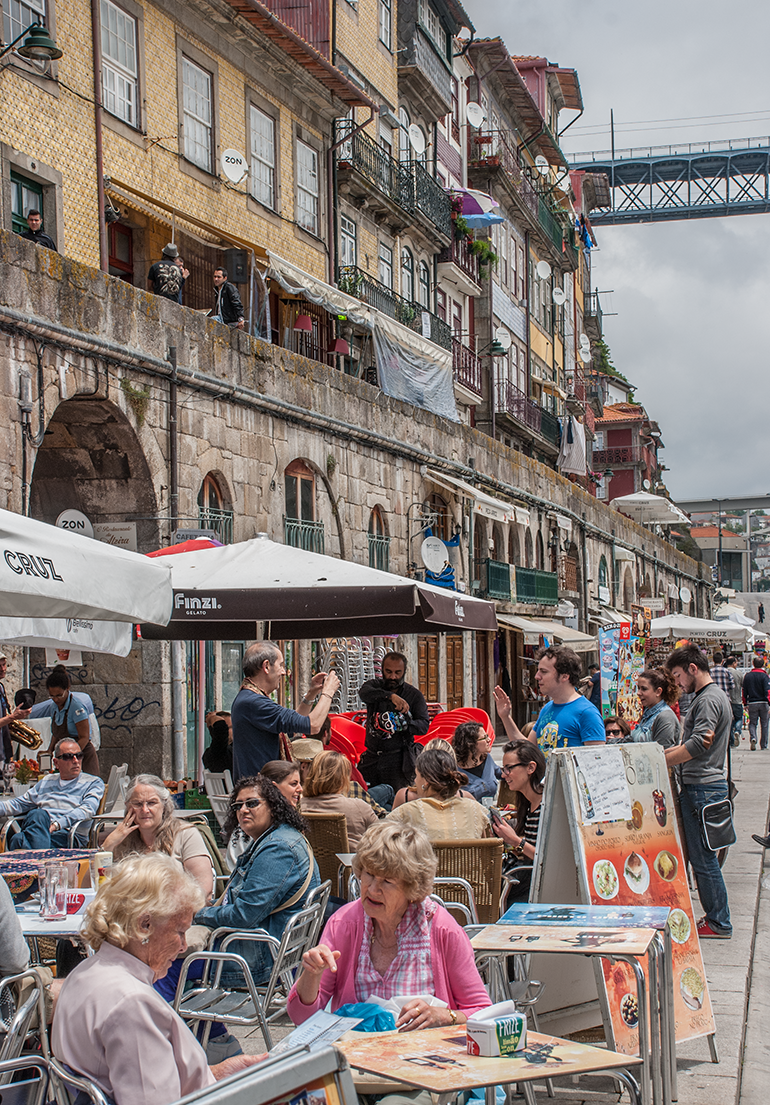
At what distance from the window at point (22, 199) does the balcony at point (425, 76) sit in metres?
15.5

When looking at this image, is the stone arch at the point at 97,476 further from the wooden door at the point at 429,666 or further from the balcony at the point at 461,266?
the balcony at the point at 461,266

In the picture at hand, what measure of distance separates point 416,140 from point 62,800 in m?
22.5

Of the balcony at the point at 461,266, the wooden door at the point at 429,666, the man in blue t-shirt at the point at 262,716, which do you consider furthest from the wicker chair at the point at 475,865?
the balcony at the point at 461,266

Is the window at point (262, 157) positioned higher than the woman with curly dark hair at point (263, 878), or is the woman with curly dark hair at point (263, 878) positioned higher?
the window at point (262, 157)

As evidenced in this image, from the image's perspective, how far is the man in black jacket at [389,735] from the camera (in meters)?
10.1

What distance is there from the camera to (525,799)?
6434 mm

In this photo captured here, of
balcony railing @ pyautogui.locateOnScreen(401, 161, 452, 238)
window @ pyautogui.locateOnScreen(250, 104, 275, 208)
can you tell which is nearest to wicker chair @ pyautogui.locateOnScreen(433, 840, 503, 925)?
window @ pyautogui.locateOnScreen(250, 104, 275, 208)

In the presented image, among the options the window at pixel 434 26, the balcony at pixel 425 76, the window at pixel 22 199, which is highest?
the window at pixel 434 26

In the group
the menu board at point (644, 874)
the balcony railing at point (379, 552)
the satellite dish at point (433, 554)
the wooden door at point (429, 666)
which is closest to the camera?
the menu board at point (644, 874)

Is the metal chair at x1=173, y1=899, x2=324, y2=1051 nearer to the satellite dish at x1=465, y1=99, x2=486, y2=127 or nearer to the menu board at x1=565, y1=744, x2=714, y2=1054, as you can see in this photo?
the menu board at x1=565, y1=744, x2=714, y2=1054

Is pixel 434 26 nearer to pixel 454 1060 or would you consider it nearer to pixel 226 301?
pixel 226 301

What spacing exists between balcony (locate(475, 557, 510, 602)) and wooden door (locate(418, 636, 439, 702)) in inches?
113

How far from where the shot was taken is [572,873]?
574 cm

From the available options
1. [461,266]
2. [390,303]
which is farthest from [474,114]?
[390,303]
